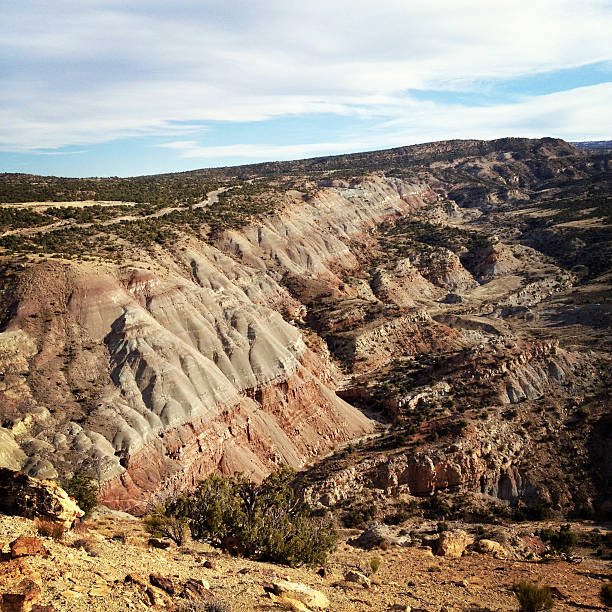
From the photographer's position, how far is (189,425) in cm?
3888

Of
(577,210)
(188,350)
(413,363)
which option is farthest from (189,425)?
(577,210)

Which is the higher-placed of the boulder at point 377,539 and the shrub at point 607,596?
the shrub at point 607,596

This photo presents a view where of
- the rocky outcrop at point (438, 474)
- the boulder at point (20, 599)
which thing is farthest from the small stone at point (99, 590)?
the rocky outcrop at point (438, 474)

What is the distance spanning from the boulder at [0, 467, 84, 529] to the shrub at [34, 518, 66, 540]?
0.30m

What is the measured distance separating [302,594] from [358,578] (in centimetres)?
553

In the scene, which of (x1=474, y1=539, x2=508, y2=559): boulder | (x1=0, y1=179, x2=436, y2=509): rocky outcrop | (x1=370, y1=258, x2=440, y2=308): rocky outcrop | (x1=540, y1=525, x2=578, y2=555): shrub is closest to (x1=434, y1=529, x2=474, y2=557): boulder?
(x1=474, y1=539, x2=508, y2=559): boulder

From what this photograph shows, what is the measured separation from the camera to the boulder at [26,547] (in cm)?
1235

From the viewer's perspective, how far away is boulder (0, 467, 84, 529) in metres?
16.0

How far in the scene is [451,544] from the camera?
102 feet

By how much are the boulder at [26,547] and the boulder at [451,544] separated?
24362mm

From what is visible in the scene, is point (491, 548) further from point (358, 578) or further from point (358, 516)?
point (358, 578)

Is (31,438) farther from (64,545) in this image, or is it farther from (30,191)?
(30,191)

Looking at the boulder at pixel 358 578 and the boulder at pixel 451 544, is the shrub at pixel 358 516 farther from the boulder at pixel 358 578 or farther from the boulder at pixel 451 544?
the boulder at pixel 358 578

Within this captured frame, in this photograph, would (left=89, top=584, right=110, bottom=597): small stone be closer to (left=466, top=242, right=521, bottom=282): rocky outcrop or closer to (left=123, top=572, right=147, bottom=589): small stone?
(left=123, top=572, right=147, bottom=589): small stone
